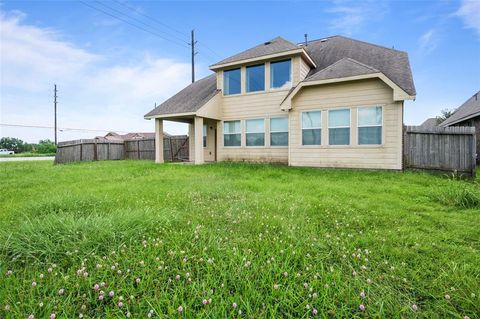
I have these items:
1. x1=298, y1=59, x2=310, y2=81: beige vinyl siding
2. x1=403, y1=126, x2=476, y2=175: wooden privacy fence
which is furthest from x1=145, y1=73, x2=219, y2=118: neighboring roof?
x1=403, y1=126, x2=476, y2=175: wooden privacy fence

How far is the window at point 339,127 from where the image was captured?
9.63 metres

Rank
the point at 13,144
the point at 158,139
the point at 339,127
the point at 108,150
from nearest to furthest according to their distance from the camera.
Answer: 1. the point at 339,127
2. the point at 158,139
3. the point at 108,150
4. the point at 13,144

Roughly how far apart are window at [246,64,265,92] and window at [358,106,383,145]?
192 inches

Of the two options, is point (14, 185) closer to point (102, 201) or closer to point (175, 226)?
point (102, 201)

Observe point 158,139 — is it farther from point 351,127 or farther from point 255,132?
point 351,127

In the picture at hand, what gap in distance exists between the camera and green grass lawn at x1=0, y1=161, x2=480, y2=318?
188cm

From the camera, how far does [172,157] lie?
687 inches

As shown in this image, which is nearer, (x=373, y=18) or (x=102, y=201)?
(x=102, y=201)

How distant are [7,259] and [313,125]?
9.92 metres

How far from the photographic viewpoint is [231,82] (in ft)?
42.5

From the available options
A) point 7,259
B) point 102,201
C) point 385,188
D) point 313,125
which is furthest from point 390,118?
point 7,259

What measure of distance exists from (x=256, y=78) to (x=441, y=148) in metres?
8.33

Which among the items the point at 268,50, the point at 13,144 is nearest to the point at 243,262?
the point at 268,50

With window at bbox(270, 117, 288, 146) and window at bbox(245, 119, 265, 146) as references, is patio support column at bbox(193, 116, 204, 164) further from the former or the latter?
window at bbox(270, 117, 288, 146)
